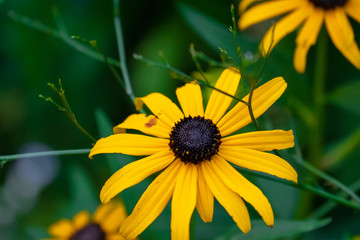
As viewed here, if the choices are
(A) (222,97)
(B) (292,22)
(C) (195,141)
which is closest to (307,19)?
(B) (292,22)

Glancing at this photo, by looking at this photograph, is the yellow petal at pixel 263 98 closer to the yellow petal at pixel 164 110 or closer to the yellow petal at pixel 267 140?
the yellow petal at pixel 267 140

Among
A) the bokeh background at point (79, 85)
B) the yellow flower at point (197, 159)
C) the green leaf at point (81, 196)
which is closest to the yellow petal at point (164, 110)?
the yellow flower at point (197, 159)

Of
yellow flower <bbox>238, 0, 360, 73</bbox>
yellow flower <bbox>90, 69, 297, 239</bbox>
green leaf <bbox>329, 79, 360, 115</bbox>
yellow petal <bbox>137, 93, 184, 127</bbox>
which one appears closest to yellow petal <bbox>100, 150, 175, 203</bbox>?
yellow flower <bbox>90, 69, 297, 239</bbox>

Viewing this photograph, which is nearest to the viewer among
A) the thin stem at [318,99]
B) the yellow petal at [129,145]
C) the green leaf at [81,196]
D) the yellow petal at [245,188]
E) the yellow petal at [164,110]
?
the yellow petal at [245,188]

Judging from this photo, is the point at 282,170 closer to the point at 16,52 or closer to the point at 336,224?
the point at 336,224

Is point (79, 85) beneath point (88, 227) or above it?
above

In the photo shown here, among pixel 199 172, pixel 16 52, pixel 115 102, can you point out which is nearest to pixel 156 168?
pixel 199 172

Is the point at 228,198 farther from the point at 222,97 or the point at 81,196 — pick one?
the point at 81,196
